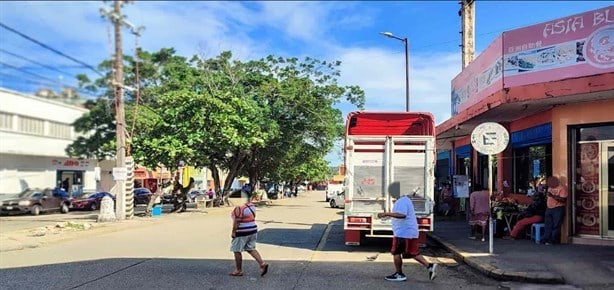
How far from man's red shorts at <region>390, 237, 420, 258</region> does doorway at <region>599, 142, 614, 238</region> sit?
578cm

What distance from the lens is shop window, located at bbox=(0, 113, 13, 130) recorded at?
4877mm

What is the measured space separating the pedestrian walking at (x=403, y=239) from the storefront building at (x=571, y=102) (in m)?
4.74

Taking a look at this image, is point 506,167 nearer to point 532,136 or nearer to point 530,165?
point 530,165

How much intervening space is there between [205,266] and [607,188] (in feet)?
29.5

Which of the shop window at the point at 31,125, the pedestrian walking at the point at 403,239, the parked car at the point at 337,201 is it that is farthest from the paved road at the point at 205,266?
the parked car at the point at 337,201

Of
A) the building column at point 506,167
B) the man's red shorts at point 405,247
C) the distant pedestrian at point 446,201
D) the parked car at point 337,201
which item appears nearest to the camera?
the man's red shorts at point 405,247

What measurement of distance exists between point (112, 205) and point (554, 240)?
16.9 metres

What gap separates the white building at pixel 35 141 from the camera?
4.58m

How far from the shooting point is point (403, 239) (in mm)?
9773

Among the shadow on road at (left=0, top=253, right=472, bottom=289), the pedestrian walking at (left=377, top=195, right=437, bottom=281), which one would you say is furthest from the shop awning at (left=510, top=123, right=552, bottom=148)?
the pedestrian walking at (left=377, top=195, right=437, bottom=281)

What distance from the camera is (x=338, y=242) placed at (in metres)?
16.0

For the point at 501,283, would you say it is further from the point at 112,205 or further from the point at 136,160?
the point at 136,160

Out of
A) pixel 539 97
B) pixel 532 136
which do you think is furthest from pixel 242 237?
pixel 532 136

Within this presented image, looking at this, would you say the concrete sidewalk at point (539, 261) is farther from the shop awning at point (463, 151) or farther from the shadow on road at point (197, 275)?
the shop awning at point (463, 151)
